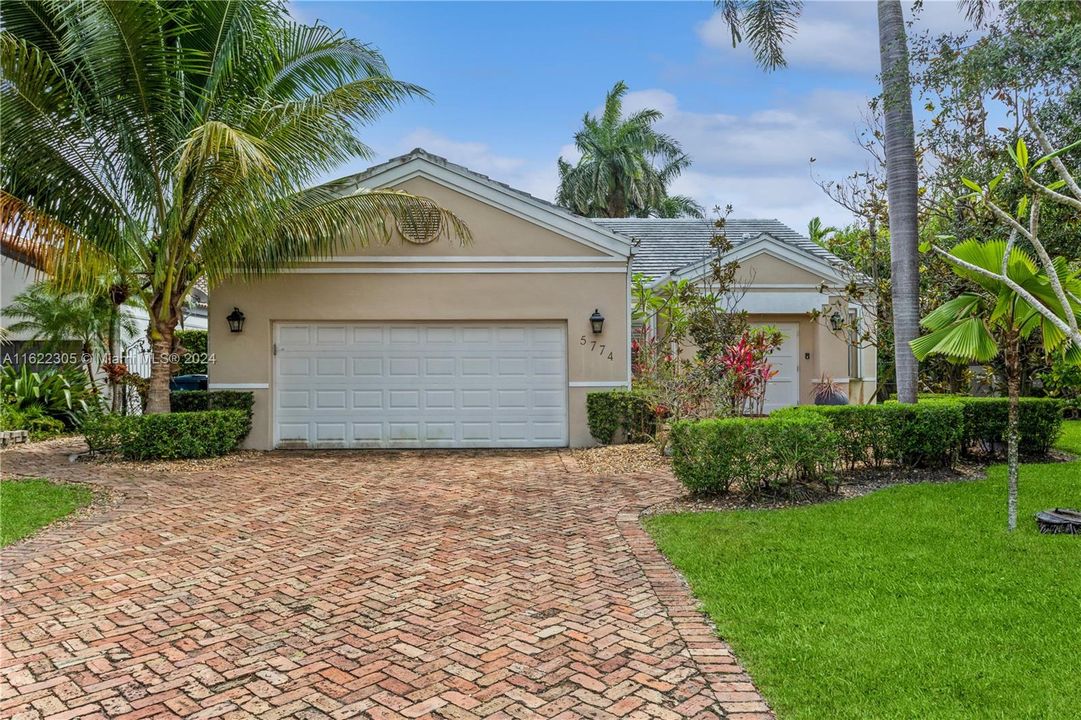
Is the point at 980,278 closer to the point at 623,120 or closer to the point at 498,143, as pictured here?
the point at 498,143

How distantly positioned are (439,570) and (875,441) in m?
5.55

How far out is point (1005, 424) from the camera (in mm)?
9000

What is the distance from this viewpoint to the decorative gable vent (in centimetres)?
1231

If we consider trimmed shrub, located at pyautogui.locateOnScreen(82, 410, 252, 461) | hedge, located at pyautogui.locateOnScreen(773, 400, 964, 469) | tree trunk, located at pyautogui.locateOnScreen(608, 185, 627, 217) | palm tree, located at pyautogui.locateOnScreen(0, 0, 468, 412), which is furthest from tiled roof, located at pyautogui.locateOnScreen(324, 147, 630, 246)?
tree trunk, located at pyautogui.locateOnScreen(608, 185, 627, 217)

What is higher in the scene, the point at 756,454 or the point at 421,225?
the point at 421,225

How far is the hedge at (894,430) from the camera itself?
8250 millimetres

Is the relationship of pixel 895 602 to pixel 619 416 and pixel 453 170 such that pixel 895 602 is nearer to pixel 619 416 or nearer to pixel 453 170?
pixel 619 416

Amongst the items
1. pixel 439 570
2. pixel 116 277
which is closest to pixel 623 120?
pixel 116 277

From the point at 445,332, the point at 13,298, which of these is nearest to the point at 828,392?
the point at 445,332

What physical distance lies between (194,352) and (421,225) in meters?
9.54

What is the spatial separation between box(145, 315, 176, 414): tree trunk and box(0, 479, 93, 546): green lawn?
2111 mm

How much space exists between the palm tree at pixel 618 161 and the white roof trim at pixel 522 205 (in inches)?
825

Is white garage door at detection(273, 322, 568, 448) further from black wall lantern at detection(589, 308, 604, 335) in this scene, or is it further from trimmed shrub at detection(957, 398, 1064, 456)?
trimmed shrub at detection(957, 398, 1064, 456)

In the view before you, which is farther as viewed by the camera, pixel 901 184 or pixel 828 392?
pixel 828 392
